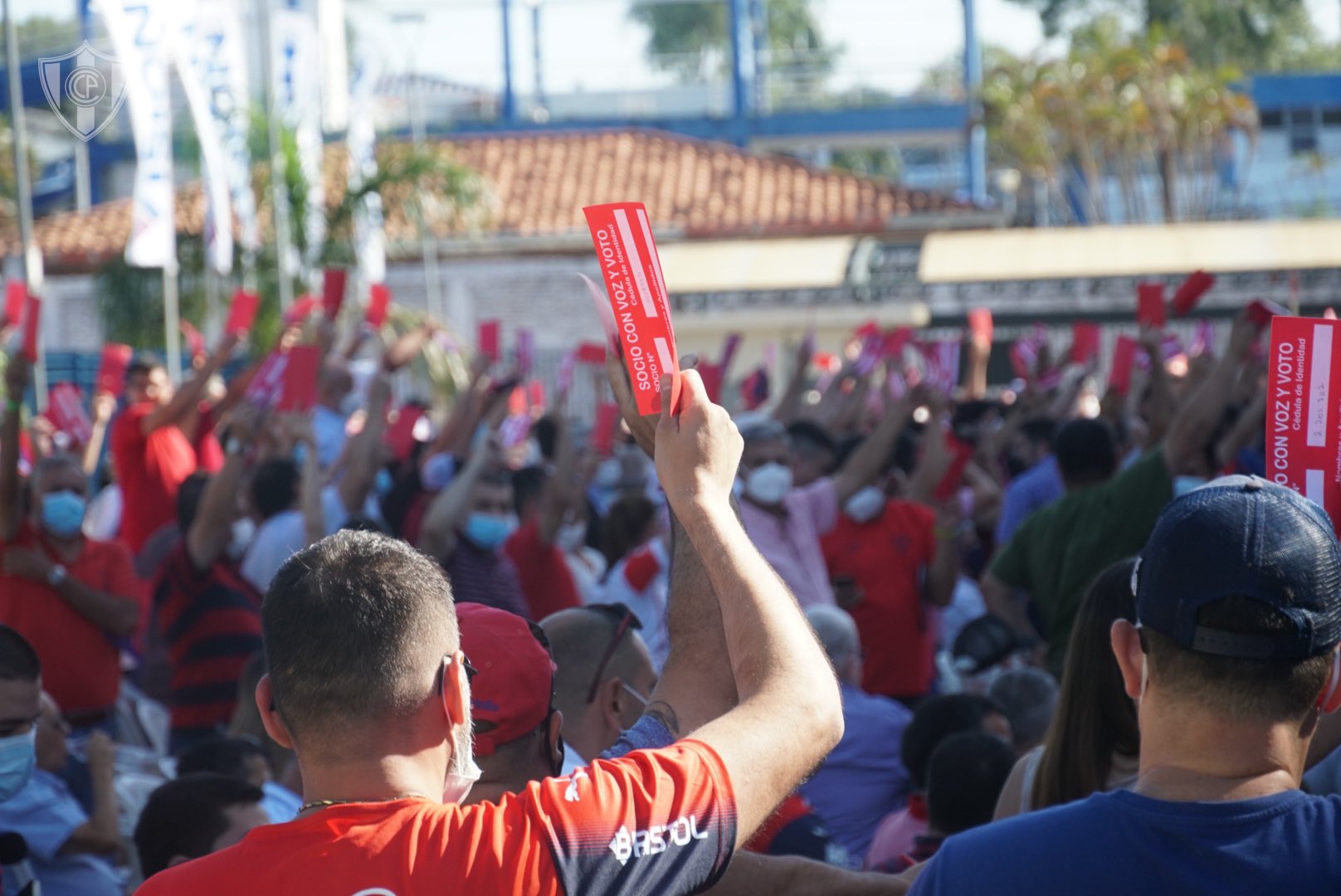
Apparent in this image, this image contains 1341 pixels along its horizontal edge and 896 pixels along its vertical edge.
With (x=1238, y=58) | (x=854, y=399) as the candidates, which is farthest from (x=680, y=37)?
(x=854, y=399)

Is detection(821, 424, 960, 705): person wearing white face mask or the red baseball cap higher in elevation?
the red baseball cap

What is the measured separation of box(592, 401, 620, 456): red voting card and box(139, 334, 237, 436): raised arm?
3297 mm

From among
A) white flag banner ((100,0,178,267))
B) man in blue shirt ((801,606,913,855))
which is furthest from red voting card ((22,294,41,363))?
man in blue shirt ((801,606,913,855))

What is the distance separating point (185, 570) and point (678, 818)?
470cm

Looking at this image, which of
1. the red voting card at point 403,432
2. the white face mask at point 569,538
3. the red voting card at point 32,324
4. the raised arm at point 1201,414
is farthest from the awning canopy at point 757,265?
the raised arm at point 1201,414

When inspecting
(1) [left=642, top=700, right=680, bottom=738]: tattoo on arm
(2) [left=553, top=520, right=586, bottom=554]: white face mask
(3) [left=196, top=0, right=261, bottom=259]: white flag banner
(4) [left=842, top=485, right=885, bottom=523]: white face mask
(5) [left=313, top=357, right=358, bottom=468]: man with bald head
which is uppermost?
(3) [left=196, top=0, right=261, bottom=259]: white flag banner

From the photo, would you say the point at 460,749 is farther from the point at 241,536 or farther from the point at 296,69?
the point at 296,69

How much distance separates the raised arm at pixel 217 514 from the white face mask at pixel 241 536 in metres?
0.10

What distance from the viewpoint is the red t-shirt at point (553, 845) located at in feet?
6.17

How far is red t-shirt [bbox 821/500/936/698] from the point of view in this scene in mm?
7008

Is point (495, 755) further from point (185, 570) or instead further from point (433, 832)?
point (185, 570)

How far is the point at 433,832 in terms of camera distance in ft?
6.32

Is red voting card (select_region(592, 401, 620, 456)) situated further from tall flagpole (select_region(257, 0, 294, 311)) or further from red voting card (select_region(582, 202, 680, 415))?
red voting card (select_region(582, 202, 680, 415))

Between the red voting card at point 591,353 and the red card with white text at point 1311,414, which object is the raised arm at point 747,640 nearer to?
the red card with white text at point 1311,414
